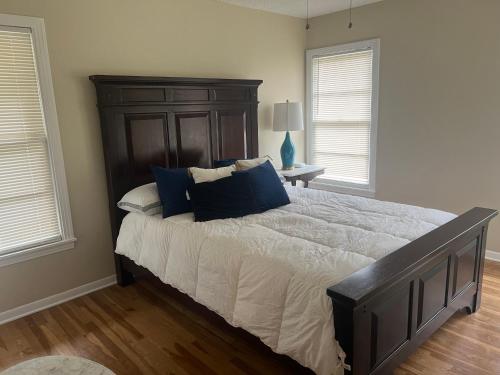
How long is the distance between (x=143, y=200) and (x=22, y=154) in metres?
0.91

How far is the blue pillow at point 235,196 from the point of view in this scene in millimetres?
2740

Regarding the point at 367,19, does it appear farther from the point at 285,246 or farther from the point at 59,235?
the point at 59,235

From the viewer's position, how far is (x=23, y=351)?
2430 mm

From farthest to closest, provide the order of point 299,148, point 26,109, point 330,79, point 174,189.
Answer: point 299,148
point 330,79
point 174,189
point 26,109

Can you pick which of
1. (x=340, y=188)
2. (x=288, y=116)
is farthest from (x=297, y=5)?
(x=340, y=188)

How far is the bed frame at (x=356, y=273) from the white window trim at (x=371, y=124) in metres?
0.99

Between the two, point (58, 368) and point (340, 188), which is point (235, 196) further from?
point (340, 188)

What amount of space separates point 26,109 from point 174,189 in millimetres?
1187

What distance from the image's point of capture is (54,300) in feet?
9.80

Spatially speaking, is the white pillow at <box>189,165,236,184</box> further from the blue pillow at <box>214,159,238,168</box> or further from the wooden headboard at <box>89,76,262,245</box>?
the wooden headboard at <box>89,76,262,245</box>

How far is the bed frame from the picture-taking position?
1678mm

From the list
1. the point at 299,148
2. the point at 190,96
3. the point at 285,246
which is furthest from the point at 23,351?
the point at 299,148

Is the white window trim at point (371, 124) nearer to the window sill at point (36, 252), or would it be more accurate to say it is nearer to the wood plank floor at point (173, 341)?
the wood plank floor at point (173, 341)

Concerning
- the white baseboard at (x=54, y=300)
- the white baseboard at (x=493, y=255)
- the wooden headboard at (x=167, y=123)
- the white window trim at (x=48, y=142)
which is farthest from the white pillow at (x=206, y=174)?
the white baseboard at (x=493, y=255)
